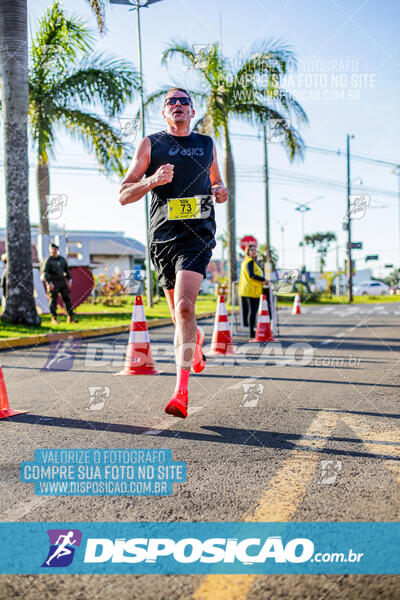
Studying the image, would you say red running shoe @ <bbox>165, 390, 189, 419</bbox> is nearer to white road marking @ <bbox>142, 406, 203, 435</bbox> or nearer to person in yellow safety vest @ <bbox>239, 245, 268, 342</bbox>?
white road marking @ <bbox>142, 406, 203, 435</bbox>

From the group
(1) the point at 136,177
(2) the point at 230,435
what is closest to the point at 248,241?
(1) the point at 136,177

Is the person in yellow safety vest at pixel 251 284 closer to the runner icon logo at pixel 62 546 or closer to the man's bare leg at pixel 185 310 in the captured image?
the man's bare leg at pixel 185 310

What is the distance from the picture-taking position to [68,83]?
17000mm

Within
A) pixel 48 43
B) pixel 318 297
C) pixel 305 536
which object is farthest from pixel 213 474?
pixel 318 297

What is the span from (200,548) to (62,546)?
0.45 metres

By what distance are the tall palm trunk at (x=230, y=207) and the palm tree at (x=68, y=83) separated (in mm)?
5116

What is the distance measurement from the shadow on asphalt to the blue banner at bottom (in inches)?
41.6

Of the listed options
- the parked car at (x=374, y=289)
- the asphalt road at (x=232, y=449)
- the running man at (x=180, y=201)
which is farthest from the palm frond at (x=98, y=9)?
the parked car at (x=374, y=289)

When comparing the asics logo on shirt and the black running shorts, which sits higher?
the asics logo on shirt

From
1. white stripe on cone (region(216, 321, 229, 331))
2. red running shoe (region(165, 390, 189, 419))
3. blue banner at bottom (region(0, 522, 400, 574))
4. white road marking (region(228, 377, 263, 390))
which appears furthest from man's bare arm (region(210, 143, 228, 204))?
white stripe on cone (region(216, 321, 229, 331))

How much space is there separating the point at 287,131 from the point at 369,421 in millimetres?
18374

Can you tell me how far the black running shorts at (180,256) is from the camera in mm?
4172

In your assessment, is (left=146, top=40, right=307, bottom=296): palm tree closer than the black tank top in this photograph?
No

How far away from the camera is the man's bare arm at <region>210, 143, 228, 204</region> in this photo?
4289 millimetres
